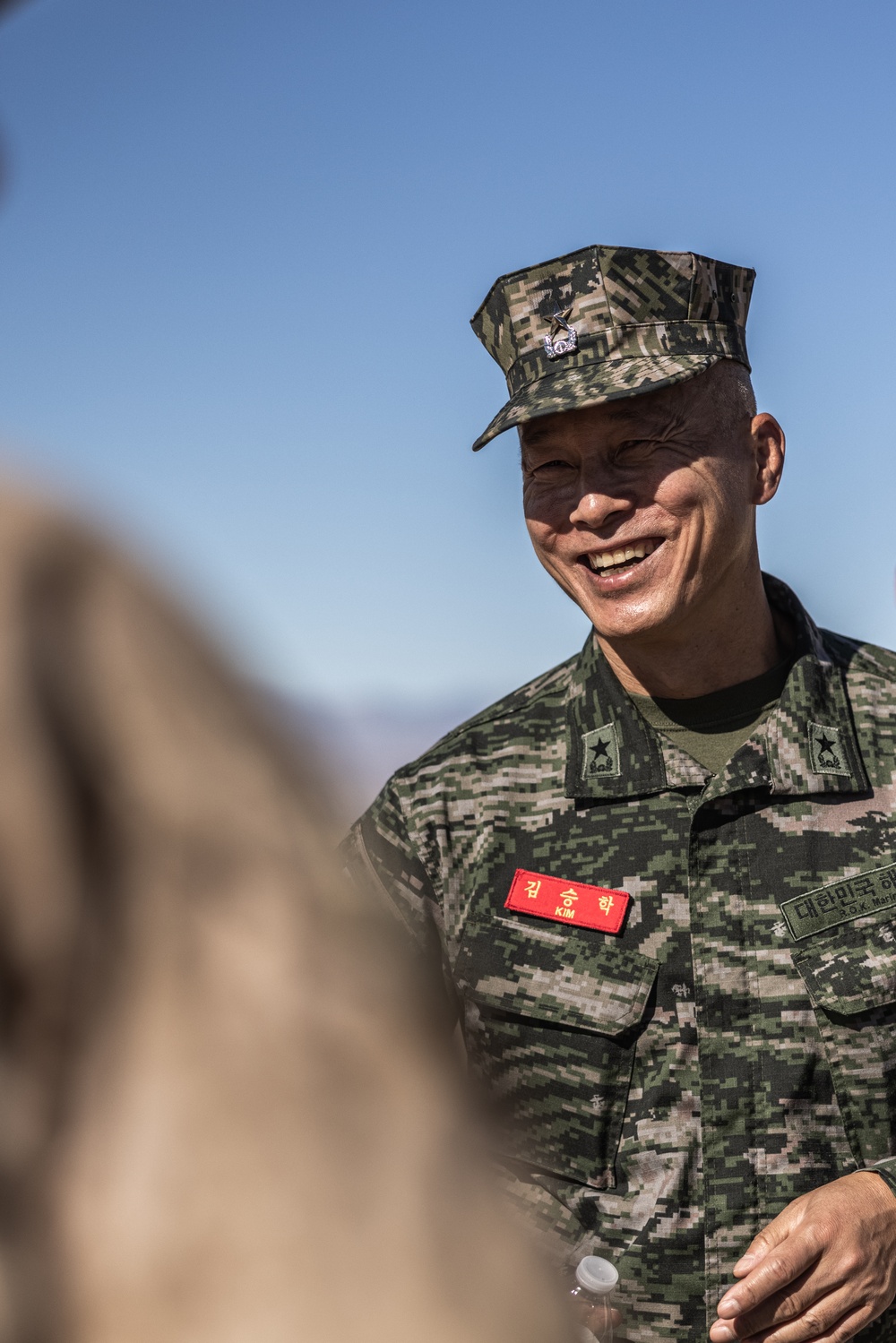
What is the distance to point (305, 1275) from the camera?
46cm

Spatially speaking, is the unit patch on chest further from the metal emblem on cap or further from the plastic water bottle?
the metal emblem on cap

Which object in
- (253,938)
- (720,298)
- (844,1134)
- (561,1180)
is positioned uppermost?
(720,298)

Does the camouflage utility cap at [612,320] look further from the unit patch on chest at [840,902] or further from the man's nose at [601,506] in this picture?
the unit patch on chest at [840,902]

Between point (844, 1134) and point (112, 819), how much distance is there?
248cm

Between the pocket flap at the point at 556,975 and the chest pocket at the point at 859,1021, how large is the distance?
359mm

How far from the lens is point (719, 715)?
3.03 meters

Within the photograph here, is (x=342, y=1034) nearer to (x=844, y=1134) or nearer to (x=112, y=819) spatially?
(x=112, y=819)

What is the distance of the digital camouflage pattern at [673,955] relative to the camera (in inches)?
102

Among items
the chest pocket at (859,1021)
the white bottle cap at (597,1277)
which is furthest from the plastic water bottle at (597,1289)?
the chest pocket at (859,1021)

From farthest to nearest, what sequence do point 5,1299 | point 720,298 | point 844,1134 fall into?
point 720,298 → point 844,1134 → point 5,1299

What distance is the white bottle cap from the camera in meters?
2.09

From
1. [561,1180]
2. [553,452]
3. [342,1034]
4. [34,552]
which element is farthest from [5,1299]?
[553,452]

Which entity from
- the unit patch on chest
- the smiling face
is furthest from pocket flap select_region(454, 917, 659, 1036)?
the smiling face

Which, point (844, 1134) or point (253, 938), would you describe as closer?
point (253, 938)
